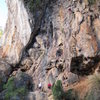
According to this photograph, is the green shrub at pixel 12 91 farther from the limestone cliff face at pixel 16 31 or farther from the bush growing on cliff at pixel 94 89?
the bush growing on cliff at pixel 94 89

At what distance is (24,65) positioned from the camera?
16594 millimetres

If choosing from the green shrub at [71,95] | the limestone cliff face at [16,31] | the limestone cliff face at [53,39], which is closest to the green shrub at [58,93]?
the green shrub at [71,95]

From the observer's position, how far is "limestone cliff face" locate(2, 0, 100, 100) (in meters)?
11.8

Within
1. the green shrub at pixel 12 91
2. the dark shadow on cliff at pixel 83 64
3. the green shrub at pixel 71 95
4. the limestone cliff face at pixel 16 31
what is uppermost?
the limestone cliff face at pixel 16 31

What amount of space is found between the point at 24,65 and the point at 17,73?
1.32 metres

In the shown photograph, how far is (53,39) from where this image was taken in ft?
49.7

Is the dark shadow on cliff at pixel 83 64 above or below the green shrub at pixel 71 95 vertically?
above

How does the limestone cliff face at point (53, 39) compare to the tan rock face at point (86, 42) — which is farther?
the limestone cliff face at point (53, 39)

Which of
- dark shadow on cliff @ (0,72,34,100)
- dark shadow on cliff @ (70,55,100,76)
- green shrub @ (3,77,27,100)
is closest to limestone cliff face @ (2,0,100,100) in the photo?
dark shadow on cliff @ (70,55,100,76)

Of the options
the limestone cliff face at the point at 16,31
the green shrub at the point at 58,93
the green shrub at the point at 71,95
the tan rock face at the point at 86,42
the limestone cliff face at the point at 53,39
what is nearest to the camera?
the green shrub at the point at 58,93

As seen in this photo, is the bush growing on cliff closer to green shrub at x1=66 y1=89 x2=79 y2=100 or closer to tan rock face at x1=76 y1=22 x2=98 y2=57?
green shrub at x1=66 y1=89 x2=79 y2=100

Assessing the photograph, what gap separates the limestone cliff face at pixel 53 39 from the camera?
464 inches

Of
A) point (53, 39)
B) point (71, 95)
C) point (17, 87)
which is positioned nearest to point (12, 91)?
point (17, 87)

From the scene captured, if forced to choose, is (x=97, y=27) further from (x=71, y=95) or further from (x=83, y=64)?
(x=71, y=95)
